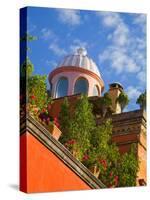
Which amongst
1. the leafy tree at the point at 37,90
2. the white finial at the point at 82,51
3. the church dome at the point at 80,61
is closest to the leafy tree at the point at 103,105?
the church dome at the point at 80,61

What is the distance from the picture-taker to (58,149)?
32.7 ft

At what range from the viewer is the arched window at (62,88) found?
10.2 m

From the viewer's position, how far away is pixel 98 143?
10.5m

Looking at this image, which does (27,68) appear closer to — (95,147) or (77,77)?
(77,77)

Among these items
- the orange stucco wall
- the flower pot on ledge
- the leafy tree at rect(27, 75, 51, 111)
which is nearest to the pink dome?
the leafy tree at rect(27, 75, 51, 111)

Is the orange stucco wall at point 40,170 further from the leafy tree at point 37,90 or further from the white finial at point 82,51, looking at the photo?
the white finial at point 82,51

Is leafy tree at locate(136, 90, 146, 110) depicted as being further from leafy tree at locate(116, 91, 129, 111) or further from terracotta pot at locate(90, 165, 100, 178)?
terracotta pot at locate(90, 165, 100, 178)

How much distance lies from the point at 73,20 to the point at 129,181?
2.47m

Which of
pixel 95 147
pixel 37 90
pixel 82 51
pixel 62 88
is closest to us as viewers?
pixel 37 90

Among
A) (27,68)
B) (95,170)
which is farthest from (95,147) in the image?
(27,68)

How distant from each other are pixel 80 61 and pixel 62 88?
17.8 inches

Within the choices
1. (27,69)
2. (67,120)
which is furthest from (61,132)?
(27,69)

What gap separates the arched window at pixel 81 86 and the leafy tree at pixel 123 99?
1.66 feet

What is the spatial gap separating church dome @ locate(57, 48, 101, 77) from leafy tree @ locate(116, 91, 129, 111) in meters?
0.45
